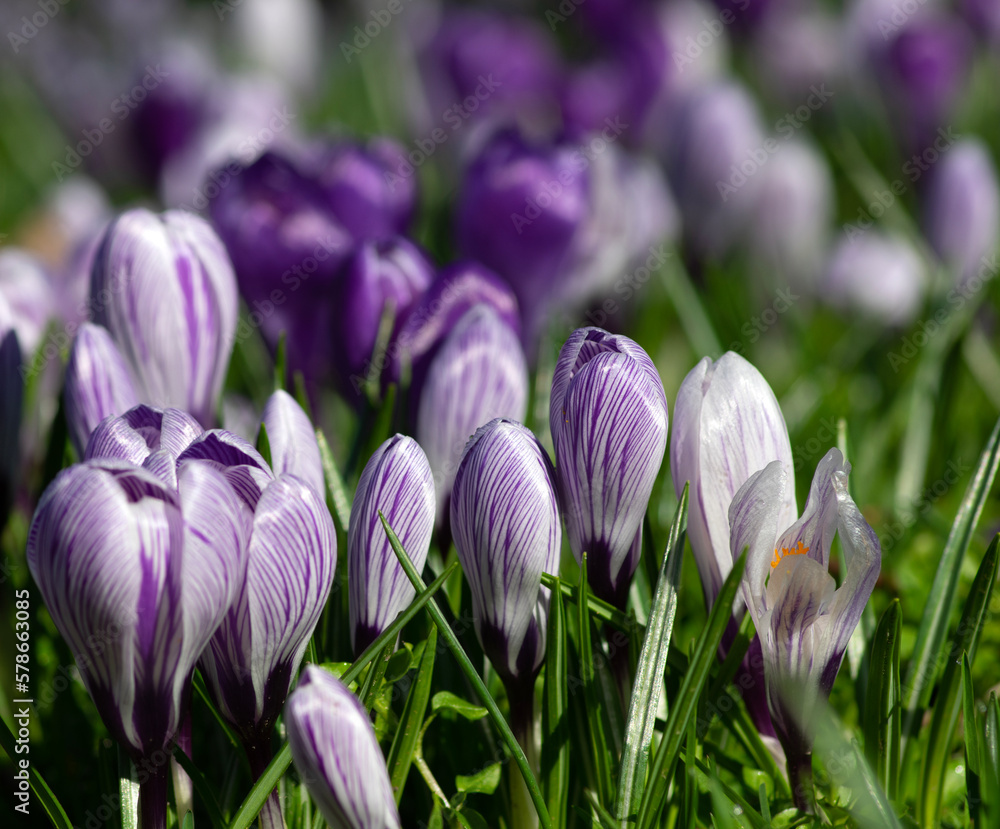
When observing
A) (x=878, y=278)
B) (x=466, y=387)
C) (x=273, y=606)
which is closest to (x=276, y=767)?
(x=273, y=606)

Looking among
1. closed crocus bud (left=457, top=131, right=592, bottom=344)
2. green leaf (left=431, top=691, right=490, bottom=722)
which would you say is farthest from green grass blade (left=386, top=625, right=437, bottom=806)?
closed crocus bud (left=457, top=131, right=592, bottom=344)

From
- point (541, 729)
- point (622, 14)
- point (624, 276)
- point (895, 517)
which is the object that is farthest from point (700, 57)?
point (541, 729)

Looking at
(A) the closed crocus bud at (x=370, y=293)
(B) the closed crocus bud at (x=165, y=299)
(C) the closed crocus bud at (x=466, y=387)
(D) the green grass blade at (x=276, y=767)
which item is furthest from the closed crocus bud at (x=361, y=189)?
(D) the green grass blade at (x=276, y=767)

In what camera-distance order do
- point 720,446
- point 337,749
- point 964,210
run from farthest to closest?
1. point 964,210
2. point 720,446
3. point 337,749

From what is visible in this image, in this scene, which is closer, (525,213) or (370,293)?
(370,293)

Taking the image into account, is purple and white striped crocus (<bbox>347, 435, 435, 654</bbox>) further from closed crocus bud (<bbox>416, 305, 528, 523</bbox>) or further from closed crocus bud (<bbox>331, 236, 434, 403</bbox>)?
closed crocus bud (<bbox>331, 236, 434, 403</bbox>)

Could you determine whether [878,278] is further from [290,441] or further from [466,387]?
[290,441]
